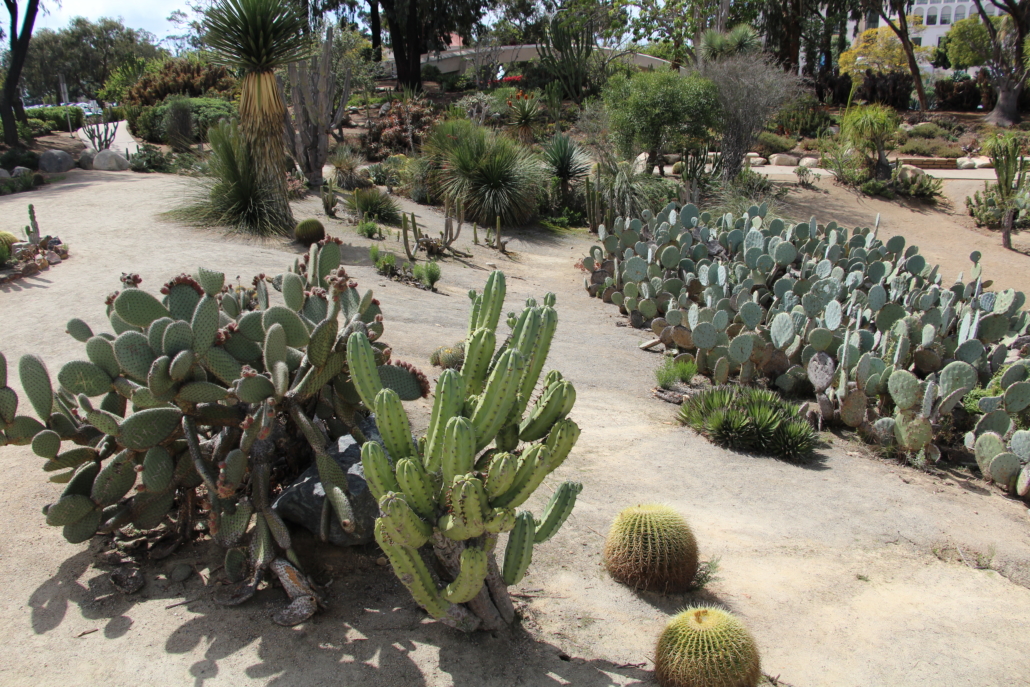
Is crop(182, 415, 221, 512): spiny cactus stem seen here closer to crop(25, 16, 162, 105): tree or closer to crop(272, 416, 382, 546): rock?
crop(272, 416, 382, 546): rock

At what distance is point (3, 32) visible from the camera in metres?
34.4

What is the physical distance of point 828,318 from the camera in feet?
26.1

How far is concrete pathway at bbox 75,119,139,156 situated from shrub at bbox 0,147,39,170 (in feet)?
7.18

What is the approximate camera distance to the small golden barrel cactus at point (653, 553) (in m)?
3.94

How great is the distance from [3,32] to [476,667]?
42165 mm

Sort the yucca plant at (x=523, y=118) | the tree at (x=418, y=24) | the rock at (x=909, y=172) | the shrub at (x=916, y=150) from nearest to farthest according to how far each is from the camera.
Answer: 1. the rock at (x=909, y=172)
2. the yucca plant at (x=523, y=118)
3. the shrub at (x=916, y=150)
4. the tree at (x=418, y=24)

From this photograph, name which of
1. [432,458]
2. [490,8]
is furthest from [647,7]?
[432,458]

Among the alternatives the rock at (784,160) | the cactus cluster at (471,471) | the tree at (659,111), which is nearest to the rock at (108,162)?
the tree at (659,111)

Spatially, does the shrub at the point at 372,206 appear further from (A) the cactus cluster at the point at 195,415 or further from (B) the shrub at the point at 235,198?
(A) the cactus cluster at the point at 195,415

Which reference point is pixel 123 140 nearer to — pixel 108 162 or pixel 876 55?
pixel 108 162

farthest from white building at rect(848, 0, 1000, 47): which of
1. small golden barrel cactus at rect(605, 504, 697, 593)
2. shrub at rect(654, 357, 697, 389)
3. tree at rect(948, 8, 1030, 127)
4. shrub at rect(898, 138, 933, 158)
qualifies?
small golden barrel cactus at rect(605, 504, 697, 593)

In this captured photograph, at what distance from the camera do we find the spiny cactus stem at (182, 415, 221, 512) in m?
3.55

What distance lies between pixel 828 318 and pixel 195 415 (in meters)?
6.55

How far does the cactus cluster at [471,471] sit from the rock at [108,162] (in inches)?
727
